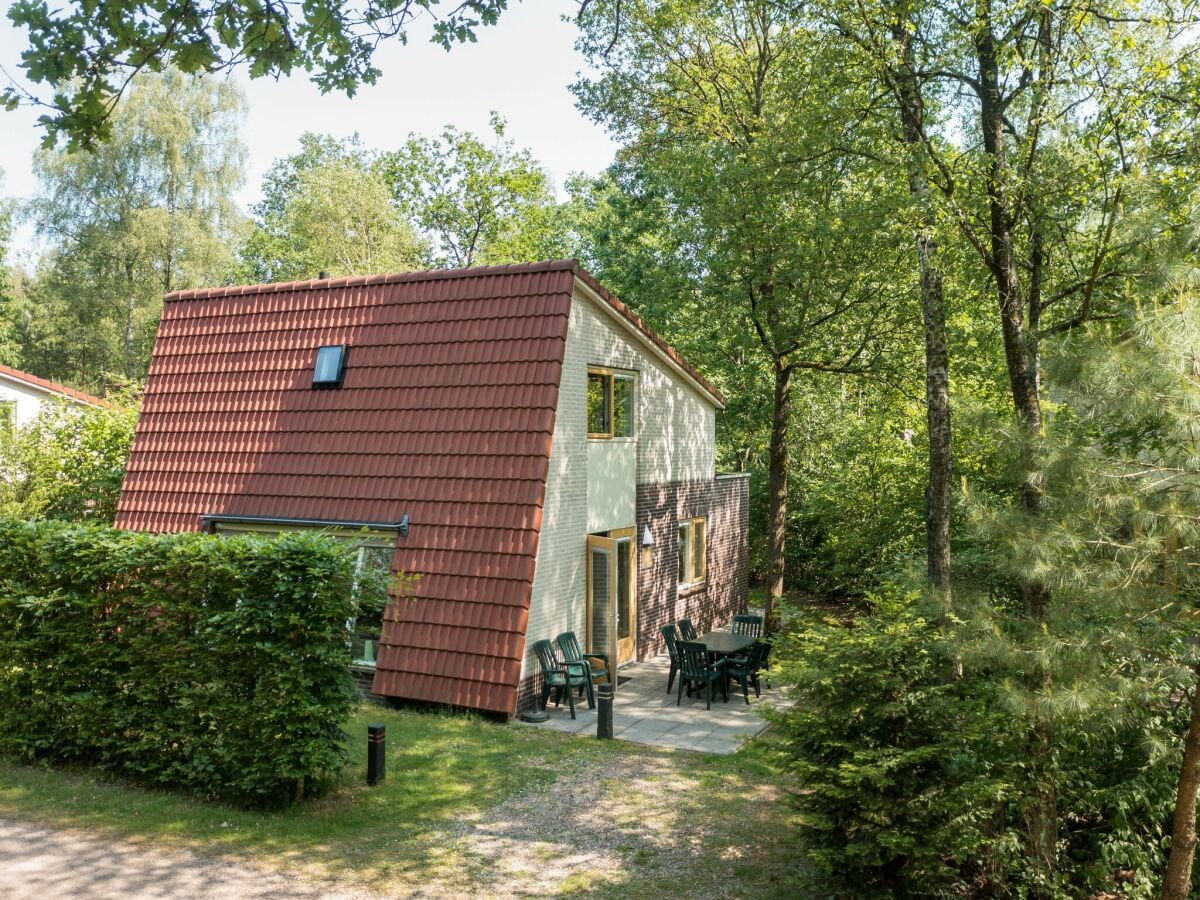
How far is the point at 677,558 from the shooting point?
677 inches

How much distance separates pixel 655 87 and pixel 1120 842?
828 inches

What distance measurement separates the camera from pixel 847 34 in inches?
441

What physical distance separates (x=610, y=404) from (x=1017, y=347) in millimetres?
6449

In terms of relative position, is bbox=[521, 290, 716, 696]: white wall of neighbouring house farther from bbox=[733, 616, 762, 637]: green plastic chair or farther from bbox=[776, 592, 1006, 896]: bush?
bbox=[776, 592, 1006, 896]: bush

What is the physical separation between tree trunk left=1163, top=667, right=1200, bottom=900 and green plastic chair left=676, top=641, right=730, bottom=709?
23.1 feet

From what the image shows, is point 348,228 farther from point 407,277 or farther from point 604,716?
point 604,716

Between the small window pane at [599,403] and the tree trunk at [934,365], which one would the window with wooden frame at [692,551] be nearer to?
the small window pane at [599,403]

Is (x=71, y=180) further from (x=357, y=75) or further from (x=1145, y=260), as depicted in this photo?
(x=1145, y=260)

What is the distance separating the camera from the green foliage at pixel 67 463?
17641 mm

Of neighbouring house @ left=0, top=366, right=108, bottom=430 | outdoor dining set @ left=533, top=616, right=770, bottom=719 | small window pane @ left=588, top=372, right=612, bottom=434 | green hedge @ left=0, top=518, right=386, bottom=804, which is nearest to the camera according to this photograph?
green hedge @ left=0, top=518, right=386, bottom=804

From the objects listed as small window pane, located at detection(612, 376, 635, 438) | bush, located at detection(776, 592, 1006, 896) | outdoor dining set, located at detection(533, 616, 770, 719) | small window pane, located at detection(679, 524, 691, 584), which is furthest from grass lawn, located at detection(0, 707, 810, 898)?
small window pane, located at detection(679, 524, 691, 584)

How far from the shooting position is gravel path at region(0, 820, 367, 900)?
696 cm

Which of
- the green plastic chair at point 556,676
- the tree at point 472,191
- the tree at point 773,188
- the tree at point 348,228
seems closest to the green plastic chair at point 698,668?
the green plastic chair at point 556,676

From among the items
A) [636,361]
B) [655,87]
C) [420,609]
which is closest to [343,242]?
[655,87]
